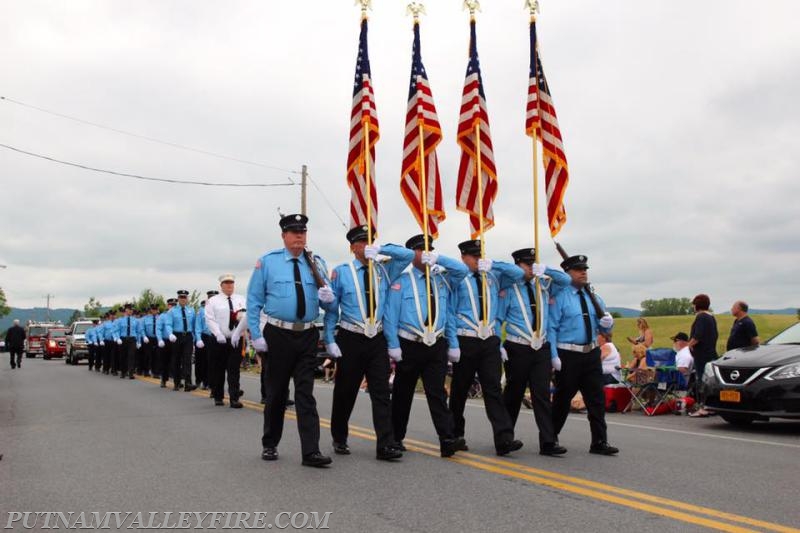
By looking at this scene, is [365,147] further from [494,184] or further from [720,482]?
[720,482]

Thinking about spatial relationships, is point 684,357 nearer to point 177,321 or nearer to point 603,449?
point 603,449

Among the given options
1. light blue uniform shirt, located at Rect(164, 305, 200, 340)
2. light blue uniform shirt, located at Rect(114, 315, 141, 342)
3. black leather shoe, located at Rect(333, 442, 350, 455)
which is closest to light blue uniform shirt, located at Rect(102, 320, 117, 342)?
light blue uniform shirt, located at Rect(114, 315, 141, 342)

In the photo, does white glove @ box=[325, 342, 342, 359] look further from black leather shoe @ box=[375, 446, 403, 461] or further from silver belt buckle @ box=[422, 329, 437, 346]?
black leather shoe @ box=[375, 446, 403, 461]

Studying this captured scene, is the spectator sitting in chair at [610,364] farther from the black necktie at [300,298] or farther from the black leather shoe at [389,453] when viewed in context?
the black necktie at [300,298]

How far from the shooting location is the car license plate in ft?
32.1

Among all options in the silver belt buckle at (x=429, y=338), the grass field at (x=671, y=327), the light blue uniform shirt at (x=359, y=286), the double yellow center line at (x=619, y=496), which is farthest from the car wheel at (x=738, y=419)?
the grass field at (x=671, y=327)

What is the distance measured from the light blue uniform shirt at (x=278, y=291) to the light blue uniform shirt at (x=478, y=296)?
1.32m

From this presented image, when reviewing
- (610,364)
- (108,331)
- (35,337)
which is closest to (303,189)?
(108,331)

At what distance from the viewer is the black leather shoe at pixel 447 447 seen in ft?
23.7

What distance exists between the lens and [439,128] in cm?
918

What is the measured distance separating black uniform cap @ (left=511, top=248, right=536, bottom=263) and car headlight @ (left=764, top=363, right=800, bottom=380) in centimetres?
370

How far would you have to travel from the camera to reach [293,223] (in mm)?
7266

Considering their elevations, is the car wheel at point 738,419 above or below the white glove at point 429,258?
→ below

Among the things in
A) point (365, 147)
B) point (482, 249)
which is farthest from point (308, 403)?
point (365, 147)
